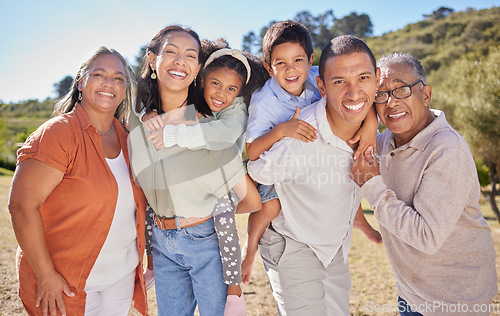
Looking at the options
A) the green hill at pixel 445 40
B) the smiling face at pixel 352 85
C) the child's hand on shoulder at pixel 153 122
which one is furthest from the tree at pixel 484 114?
the green hill at pixel 445 40

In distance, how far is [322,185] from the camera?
103 inches

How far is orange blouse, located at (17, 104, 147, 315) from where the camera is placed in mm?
2283

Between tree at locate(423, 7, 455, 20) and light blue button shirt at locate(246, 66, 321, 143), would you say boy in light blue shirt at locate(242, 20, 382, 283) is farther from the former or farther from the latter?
tree at locate(423, 7, 455, 20)

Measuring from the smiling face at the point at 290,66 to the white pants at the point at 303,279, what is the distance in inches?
49.8

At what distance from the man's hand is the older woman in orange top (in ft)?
5.16

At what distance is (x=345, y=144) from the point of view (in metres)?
2.66

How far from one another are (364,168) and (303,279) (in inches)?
36.0

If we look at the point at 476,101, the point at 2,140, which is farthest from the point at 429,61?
the point at 2,140

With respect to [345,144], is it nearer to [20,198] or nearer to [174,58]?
[174,58]

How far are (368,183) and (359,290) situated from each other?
13.4 feet

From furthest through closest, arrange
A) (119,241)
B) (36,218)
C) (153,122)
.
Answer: (153,122) < (119,241) < (36,218)

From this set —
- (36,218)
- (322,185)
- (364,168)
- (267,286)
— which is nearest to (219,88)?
(322,185)

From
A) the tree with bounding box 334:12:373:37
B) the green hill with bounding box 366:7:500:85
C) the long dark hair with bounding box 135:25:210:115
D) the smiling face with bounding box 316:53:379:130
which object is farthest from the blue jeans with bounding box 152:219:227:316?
the tree with bounding box 334:12:373:37

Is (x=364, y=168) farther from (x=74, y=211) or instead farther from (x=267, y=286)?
(x=267, y=286)
